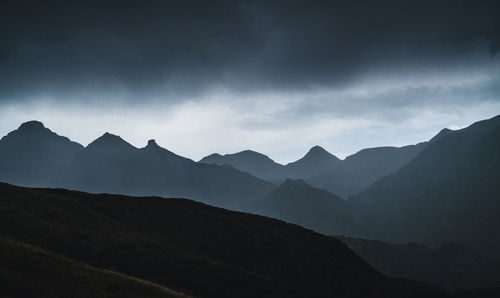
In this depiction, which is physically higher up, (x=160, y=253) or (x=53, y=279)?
(x=53, y=279)

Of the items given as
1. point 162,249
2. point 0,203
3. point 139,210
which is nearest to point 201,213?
point 139,210

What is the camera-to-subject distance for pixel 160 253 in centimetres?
5866

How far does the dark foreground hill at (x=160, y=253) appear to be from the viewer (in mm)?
34625

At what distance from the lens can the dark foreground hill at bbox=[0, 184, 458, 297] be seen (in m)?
34.6

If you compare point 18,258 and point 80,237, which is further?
point 80,237

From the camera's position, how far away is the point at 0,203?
58.8 m

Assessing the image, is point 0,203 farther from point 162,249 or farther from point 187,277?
point 187,277

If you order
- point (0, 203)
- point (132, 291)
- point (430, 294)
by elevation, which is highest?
point (0, 203)

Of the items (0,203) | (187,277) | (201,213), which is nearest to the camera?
(187,277)

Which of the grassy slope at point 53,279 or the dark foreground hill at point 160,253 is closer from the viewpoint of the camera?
the grassy slope at point 53,279

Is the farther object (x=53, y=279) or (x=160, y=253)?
(x=160, y=253)

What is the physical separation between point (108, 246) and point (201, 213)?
41.1m

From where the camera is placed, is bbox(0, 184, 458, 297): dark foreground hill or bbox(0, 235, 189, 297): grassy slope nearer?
bbox(0, 235, 189, 297): grassy slope

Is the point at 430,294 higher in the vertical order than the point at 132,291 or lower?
lower
